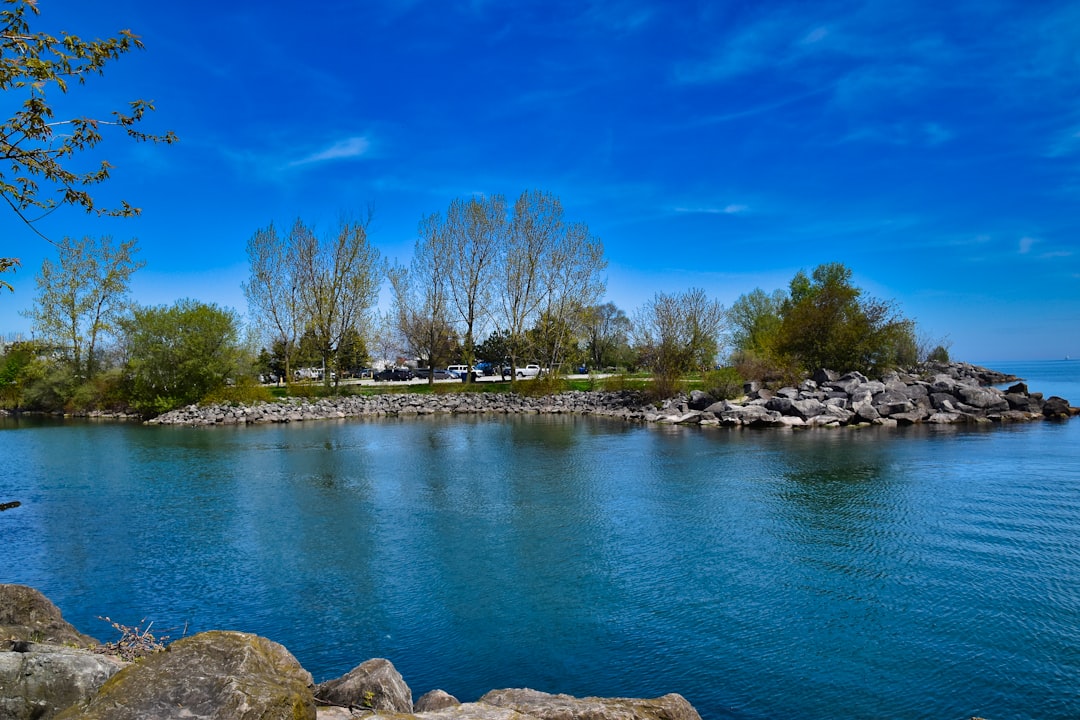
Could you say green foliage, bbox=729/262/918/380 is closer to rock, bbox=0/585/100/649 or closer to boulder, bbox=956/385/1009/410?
boulder, bbox=956/385/1009/410

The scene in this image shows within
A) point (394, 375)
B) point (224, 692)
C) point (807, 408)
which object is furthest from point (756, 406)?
point (394, 375)

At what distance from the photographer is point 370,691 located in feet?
17.8

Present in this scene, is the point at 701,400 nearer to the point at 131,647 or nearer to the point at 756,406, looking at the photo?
the point at 756,406

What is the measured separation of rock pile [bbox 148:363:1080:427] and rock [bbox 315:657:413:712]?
94.8 feet

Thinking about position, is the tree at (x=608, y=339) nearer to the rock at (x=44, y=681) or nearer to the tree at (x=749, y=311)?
the tree at (x=749, y=311)

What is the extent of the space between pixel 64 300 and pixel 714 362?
161 ft

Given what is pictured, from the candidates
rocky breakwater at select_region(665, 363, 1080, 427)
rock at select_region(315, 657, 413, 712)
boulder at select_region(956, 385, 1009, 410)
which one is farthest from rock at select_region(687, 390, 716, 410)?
rock at select_region(315, 657, 413, 712)

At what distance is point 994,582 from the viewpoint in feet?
32.6

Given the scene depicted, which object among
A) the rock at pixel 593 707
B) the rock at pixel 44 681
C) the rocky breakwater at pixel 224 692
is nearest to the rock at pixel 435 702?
the rocky breakwater at pixel 224 692

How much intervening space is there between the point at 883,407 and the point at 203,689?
33.8 meters

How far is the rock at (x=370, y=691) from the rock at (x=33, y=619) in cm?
284

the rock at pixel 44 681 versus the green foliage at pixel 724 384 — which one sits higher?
the green foliage at pixel 724 384

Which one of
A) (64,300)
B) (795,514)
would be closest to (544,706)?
(795,514)

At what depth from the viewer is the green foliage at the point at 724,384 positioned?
38.7 metres
